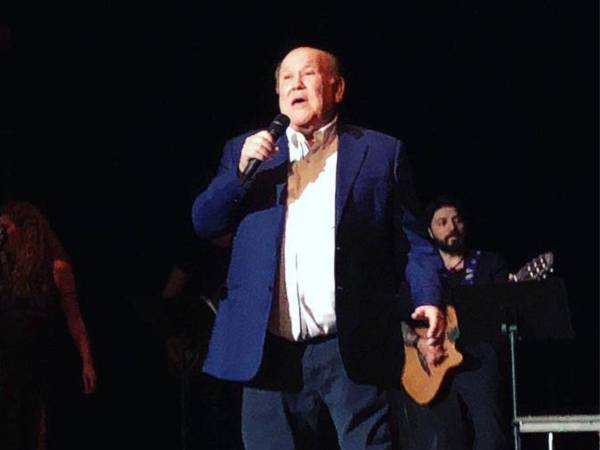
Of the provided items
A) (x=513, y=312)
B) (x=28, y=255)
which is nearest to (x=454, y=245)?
(x=513, y=312)

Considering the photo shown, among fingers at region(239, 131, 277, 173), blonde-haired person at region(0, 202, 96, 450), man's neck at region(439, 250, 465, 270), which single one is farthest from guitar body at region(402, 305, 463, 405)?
fingers at region(239, 131, 277, 173)

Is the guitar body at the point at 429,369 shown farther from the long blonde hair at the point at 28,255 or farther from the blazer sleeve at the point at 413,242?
the blazer sleeve at the point at 413,242

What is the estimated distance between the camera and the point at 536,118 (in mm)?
6547

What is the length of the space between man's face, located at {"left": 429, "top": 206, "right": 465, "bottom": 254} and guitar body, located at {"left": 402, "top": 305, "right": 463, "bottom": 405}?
0.93ft

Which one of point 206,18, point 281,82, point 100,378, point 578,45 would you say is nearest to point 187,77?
point 206,18

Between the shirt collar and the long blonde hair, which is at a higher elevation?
the shirt collar

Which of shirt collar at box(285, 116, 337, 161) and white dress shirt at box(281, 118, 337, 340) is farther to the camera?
shirt collar at box(285, 116, 337, 161)

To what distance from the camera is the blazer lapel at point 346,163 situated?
8.78 feet

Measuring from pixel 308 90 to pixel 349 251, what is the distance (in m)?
0.40

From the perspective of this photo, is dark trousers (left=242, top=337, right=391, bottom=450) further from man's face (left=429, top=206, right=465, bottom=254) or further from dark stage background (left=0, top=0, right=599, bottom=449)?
dark stage background (left=0, top=0, right=599, bottom=449)

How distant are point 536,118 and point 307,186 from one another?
4060mm

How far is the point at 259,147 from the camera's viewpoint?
2521mm

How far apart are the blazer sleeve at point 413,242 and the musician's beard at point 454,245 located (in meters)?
2.67

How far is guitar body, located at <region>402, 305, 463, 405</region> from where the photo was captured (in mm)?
5344
